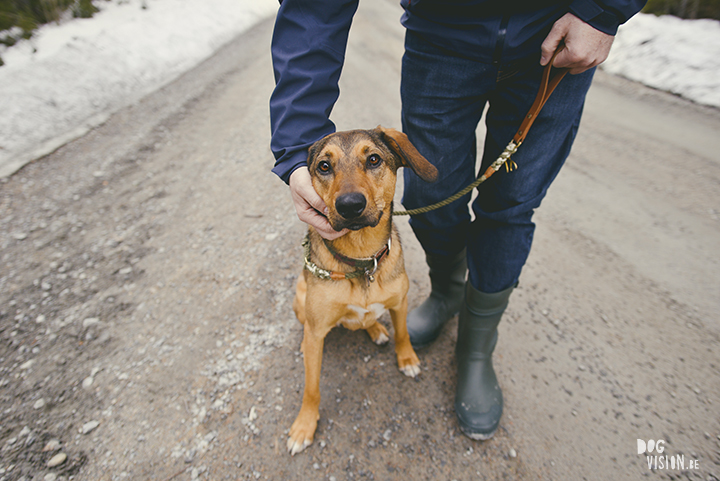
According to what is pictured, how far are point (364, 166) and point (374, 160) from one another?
2.9 inches

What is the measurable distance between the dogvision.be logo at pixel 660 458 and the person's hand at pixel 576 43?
197 cm

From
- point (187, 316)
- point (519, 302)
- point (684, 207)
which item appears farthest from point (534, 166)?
point (684, 207)

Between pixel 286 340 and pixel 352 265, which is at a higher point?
pixel 352 265

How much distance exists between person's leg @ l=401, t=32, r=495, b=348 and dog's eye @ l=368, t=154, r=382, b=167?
0.24 metres

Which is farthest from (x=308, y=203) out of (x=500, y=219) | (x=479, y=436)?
(x=479, y=436)

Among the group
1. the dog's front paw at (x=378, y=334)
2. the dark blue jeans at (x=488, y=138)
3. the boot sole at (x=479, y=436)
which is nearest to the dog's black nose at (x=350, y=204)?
the dark blue jeans at (x=488, y=138)

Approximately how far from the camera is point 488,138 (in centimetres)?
184

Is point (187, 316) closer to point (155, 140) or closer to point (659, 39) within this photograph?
point (155, 140)

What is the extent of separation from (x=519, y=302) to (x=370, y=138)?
181cm

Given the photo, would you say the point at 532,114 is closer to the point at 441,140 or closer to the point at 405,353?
the point at 441,140

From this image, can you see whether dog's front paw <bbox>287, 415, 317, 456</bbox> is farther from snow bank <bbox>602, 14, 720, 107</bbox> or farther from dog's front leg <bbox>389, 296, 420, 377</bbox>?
snow bank <bbox>602, 14, 720, 107</bbox>

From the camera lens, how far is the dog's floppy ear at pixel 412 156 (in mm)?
1688

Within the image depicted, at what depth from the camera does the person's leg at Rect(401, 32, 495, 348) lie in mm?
1604

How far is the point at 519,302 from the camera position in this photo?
2.73 m
